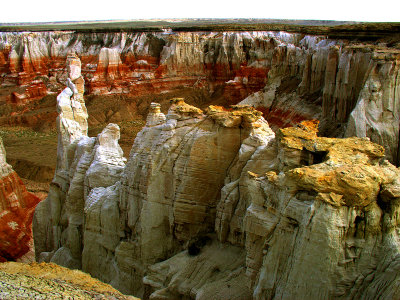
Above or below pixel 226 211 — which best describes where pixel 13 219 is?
below

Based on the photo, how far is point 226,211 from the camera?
9.89 meters

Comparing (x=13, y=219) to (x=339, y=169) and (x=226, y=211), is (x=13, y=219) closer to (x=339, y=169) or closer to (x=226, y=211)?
(x=226, y=211)

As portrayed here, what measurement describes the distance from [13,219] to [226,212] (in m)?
14.3

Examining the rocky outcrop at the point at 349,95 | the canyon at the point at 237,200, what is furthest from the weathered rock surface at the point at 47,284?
the rocky outcrop at the point at 349,95

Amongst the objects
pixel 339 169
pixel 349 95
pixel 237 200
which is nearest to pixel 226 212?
pixel 237 200

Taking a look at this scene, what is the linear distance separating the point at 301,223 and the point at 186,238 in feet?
16.1

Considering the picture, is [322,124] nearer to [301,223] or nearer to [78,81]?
[78,81]

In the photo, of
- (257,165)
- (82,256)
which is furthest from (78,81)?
(257,165)

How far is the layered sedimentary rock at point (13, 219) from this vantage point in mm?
18875

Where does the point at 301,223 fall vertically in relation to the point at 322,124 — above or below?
above

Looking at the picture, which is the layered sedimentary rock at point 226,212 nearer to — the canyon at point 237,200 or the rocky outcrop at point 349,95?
the canyon at point 237,200

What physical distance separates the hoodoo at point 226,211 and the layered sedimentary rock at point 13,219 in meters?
3.48

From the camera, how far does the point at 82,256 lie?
12.8 meters

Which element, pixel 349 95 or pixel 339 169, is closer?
pixel 339 169
